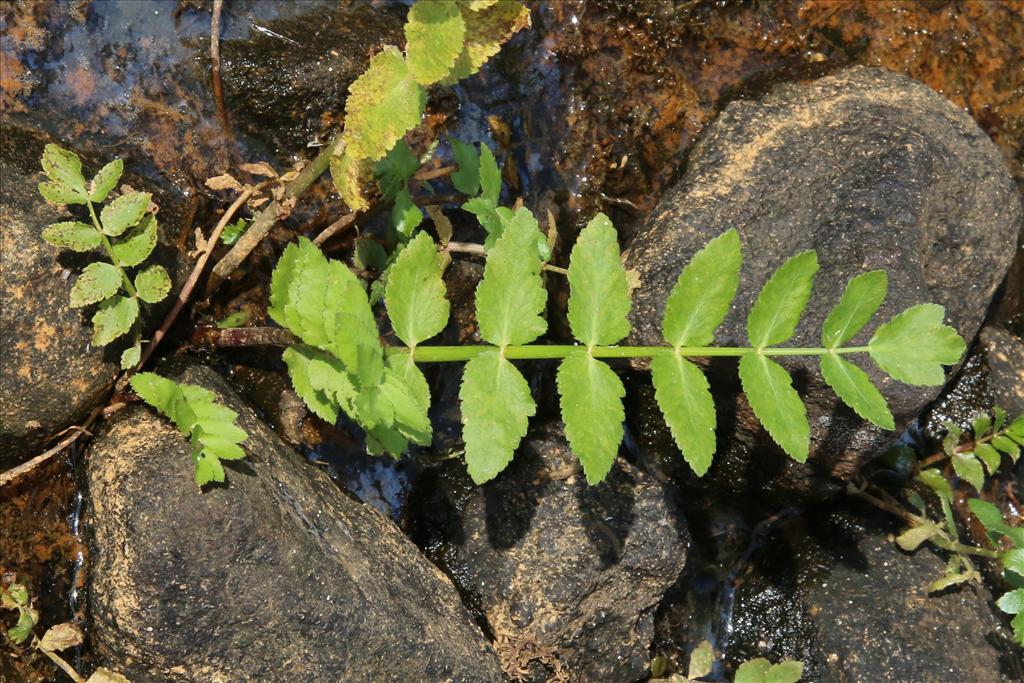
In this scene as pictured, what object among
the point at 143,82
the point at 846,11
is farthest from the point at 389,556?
the point at 846,11

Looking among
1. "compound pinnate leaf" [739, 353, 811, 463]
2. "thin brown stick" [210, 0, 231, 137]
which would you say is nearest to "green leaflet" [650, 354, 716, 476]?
"compound pinnate leaf" [739, 353, 811, 463]

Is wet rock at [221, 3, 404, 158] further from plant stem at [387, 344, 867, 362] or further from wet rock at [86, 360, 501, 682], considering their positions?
plant stem at [387, 344, 867, 362]

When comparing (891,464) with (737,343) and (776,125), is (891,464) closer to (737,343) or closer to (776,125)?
(737,343)

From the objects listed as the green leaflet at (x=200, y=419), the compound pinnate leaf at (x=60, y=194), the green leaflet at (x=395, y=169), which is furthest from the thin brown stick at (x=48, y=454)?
the green leaflet at (x=395, y=169)

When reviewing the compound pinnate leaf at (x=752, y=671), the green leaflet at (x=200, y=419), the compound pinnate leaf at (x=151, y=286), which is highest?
the compound pinnate leaf at (x=151, y=286)

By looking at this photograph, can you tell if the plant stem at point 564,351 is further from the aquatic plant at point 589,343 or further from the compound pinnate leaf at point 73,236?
the compound pinnate leaf at point 73,236

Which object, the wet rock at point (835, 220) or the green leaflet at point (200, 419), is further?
the wet rock at point (835, 220)

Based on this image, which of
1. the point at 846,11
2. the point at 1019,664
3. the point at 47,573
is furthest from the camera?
the point at 846,11
